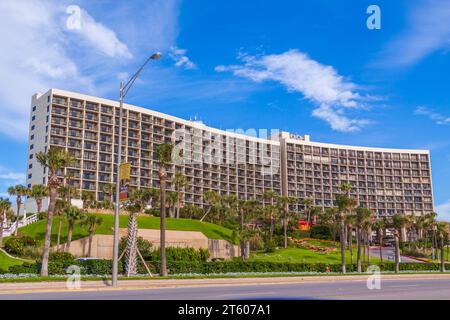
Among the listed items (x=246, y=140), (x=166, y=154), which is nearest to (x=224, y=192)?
(x=246, y=140)

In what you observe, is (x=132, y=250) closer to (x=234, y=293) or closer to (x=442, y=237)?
(x=234, y=293)

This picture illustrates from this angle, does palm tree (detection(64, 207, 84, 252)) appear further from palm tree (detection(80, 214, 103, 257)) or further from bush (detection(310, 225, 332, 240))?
bush (detection(310, 225, 332, 240))

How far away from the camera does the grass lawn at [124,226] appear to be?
235 ft

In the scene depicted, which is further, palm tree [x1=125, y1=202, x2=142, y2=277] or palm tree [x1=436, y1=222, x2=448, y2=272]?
palm tree [x1=436, y1=222, x2=448, y2=272]

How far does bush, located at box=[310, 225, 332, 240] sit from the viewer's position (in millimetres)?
123438

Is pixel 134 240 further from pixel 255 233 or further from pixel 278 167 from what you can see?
pixel 278 167

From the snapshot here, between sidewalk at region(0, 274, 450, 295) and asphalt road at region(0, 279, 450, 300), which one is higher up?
asphalt road at region(0, 279, 450, 300)

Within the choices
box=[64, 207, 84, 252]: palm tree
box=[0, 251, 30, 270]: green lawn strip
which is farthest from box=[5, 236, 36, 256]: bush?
box=[64, 207, 84, 252]: palm tree

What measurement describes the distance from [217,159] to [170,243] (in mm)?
73115

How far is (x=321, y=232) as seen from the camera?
125562 millimetres

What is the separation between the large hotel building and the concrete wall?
17.2m

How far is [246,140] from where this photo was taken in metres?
158

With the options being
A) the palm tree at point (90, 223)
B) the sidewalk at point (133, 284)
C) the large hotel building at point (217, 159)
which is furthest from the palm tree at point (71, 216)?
the sidewalk at point (133, 284)
